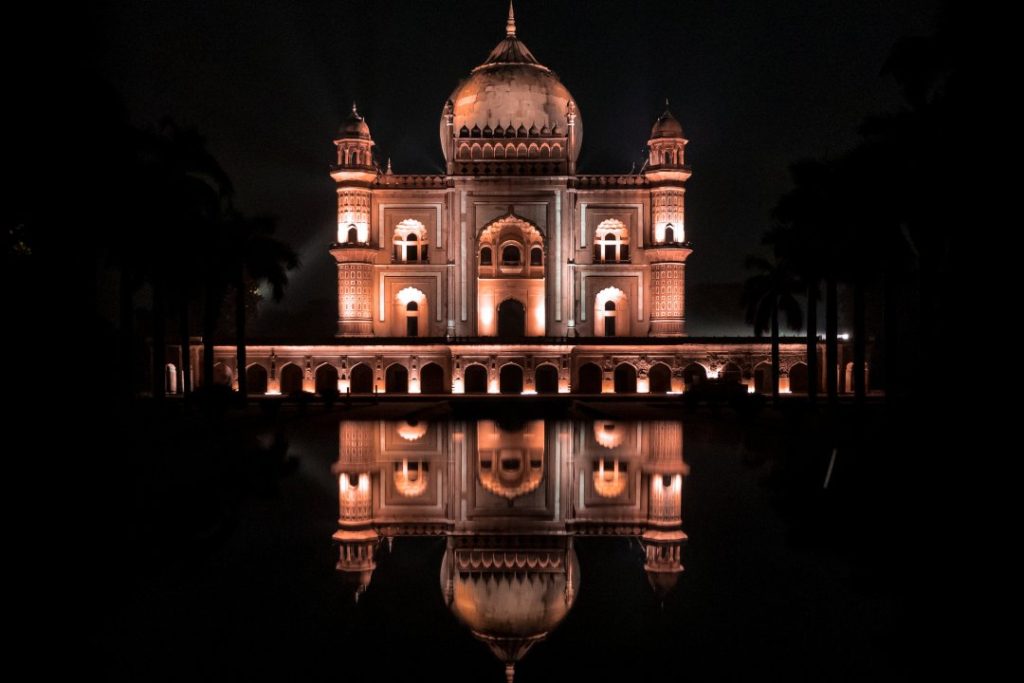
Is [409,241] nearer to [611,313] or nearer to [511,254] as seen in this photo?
[511,254]

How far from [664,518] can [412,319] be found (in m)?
44.1

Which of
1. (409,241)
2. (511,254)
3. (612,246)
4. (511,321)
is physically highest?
(409,241)

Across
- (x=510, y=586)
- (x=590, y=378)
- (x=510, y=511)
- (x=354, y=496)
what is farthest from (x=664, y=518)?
(x=590, y=378)

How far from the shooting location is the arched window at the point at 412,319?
54875 millimetres

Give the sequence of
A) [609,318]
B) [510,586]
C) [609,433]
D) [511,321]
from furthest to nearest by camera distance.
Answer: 1. [511,321]
2. [609,318]
3. [609,433]
4. [510,586]

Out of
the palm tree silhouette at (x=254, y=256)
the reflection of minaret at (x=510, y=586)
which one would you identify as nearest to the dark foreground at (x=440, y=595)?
the reflection of minaret at (x=510, y=586)

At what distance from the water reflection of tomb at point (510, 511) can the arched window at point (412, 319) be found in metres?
31.7

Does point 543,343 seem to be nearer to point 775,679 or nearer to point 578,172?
point 578,172

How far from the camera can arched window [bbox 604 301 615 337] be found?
54.9 metres

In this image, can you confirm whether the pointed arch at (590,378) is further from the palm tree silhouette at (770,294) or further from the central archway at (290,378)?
the central archway at (290,378)

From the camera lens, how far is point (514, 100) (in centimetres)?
5572

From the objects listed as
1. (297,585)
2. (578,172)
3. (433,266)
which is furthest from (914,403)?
(578,172)

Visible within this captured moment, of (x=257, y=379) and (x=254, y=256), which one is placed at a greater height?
(x=254, y=256)

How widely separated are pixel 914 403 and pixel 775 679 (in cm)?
1403
